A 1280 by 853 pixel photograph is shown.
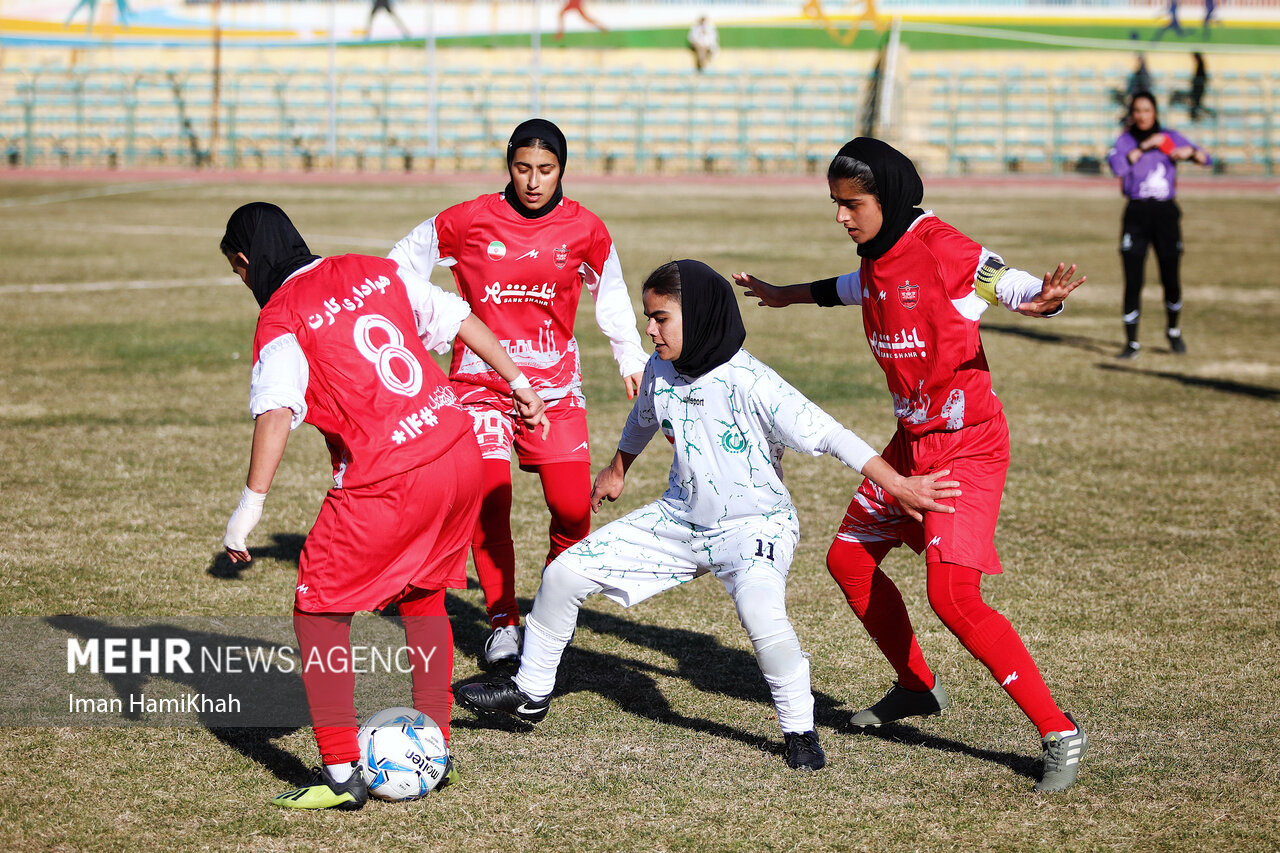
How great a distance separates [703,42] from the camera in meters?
44.5

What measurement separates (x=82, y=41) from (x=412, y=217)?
32119 mm

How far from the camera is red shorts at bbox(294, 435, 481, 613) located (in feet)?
13.5

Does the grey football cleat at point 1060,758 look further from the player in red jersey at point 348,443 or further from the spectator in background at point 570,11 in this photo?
the spectator in background at point 570,11

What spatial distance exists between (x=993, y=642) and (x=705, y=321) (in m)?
1.55

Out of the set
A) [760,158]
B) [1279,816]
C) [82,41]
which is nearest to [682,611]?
[1279,816]

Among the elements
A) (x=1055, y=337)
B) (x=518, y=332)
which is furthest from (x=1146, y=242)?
(x=518, y=332)

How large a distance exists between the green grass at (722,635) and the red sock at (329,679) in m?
0.27

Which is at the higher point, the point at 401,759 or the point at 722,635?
the point at 401,759

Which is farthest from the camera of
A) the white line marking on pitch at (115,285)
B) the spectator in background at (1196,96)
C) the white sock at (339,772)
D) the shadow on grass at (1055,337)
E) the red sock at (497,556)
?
the spectator in background at (1196,96)

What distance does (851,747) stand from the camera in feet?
16.1

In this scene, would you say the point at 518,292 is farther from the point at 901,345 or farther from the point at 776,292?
the point at 901,345

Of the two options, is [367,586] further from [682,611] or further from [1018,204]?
[1018,204]

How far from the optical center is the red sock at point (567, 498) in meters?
5.79

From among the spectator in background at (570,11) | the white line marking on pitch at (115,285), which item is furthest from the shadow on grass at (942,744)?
the spectator in background at (570,11)
